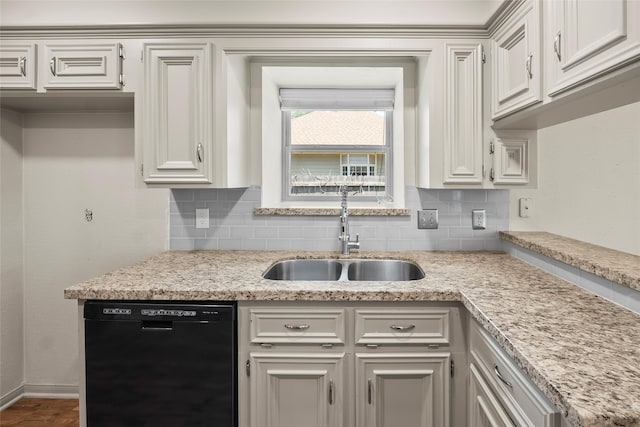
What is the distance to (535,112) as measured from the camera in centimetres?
168

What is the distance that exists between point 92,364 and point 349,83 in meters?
2.04

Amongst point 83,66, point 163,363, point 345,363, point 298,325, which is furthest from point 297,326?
point 83,66

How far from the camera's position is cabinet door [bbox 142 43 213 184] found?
78.8 inches

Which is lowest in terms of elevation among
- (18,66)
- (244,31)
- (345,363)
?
(345,363)

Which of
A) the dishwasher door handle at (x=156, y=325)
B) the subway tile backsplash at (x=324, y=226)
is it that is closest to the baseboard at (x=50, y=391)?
the subway tile backsplash at (x=324, y=226)

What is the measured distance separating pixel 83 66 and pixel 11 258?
1.31 metres

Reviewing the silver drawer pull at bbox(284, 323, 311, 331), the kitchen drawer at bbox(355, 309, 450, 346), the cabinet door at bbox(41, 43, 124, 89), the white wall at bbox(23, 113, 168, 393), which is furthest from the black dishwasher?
the cabinet door at bbox(41, 43, 124, 89)

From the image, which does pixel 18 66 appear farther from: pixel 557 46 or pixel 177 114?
pixel 557 46

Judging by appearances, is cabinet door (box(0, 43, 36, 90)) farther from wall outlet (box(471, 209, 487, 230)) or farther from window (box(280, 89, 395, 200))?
wall outlet (box(471, 209, 487, 230))

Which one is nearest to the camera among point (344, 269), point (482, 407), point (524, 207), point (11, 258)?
Result: point (482, 407)

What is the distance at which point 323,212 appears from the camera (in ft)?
7.83

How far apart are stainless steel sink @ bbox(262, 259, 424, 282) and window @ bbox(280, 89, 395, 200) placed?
56 cm

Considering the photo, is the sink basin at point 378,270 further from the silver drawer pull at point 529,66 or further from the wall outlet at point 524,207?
the silver drawer pull at point 529,66

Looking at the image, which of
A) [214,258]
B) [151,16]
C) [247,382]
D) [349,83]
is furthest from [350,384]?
[151,16]
